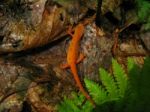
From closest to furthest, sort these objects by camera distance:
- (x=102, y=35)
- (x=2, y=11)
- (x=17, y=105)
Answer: (x=17, y=105) → (x=2, y=11) → (x=102, y=35)

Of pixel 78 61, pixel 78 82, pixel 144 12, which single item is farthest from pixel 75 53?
pixel 144 12

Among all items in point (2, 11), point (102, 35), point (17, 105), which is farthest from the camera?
A: point (102, 35)

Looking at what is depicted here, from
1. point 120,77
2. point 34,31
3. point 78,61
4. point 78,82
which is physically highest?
point 34,31

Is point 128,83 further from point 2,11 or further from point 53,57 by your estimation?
point 2,11

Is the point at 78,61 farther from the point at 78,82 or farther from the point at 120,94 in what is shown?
the point at 120,94

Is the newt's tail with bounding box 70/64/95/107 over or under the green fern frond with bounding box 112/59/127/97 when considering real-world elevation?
under

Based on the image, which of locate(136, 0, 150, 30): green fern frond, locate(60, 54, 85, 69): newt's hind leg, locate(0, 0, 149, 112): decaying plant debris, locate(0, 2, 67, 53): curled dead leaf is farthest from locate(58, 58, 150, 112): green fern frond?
locate(136, 0, 150, 30): green fern frond

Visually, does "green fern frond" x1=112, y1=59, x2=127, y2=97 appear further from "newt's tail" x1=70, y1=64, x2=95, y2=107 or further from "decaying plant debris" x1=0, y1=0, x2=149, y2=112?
"decaying plant debris" x1=0, y1=0, x2=149, y2=112

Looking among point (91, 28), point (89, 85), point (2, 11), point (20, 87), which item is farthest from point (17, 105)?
point (91, 28)
